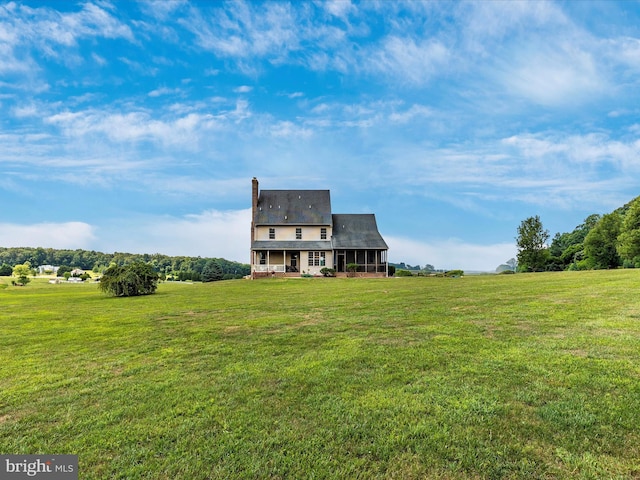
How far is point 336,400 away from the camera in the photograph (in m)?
4.03

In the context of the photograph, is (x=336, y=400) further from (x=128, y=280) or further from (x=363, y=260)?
(x=363, y=260)

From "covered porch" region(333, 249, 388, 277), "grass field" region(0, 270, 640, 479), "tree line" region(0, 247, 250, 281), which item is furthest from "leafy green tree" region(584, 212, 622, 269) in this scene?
"tree line" region(0, 247, 250, 281)

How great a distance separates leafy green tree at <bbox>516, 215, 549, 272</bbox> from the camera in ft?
135

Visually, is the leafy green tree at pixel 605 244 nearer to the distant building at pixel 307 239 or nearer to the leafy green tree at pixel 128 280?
the distant building at pixel 307 239

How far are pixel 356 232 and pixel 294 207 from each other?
24.7ft

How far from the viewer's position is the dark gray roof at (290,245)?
113 ft

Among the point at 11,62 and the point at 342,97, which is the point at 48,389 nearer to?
the point at 11,62

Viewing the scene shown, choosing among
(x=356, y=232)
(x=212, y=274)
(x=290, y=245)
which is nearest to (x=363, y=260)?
(x=356, y=232)

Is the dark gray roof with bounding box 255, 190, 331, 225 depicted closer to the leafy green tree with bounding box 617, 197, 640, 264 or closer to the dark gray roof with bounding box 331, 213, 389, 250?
the dark gray roof with bounding box 331, 213, 389, 250

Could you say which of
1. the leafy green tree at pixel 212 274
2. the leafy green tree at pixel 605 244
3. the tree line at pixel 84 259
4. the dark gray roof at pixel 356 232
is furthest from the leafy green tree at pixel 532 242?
the tree line at pixel 84 259

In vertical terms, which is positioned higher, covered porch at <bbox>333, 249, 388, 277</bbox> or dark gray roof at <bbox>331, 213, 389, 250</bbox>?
dark gray roof at <bbox>331, 213, 389, 250</bbox>

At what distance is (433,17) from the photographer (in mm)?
18625

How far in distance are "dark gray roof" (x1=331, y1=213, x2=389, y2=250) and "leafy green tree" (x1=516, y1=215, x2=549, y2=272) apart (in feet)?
64.5

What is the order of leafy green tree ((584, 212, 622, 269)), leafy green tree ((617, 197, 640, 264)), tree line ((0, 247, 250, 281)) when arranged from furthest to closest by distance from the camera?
tree line ((0, 247, 250, 281)) < leafy green tree ((584, 212, 622, 269)) < leafy green tree ((617, 197, 640, 264))
